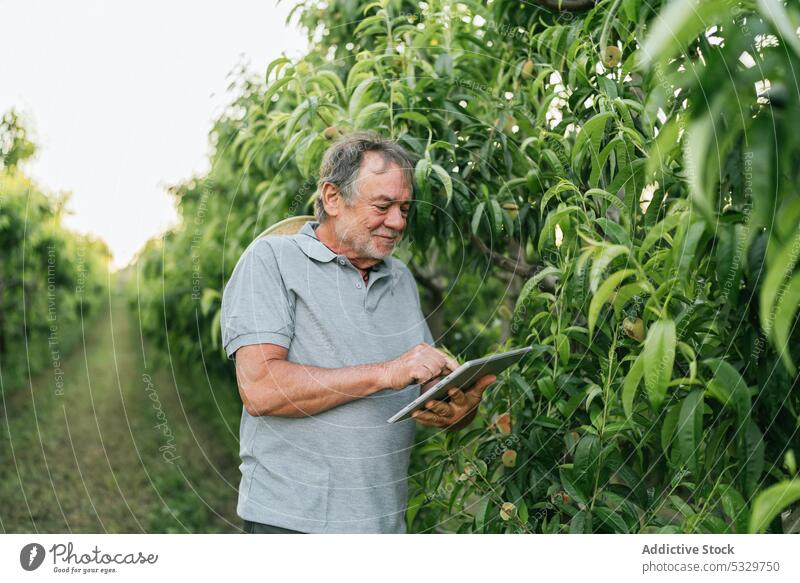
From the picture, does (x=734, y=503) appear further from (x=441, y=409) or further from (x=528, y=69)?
(x=528, y=69)

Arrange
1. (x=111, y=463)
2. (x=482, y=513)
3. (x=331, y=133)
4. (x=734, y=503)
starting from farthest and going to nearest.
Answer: (x=111, y=463)
(x=331, y=133)
(x=482, y=513)
(x=734, y=503)

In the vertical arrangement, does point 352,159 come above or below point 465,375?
above

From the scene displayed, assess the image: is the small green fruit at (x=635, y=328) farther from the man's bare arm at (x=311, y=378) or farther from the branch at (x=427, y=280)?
the branch at (x=427, y=280)

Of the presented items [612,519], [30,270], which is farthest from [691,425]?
[30,270]

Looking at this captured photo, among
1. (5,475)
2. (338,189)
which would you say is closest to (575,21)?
(338,189)

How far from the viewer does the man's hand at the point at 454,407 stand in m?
1.65

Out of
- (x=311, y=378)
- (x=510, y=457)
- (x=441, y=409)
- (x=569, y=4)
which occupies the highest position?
(x=569, y=4)

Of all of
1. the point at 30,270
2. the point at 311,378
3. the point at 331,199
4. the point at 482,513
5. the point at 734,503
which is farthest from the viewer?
the point at 30,270

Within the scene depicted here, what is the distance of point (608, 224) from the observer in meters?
1.29

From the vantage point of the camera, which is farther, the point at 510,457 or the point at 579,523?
the point at 510,457

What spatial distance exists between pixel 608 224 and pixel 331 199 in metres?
0.70

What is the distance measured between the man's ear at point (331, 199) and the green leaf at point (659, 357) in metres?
0.87
